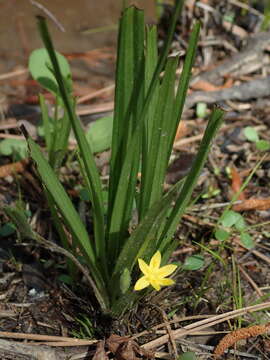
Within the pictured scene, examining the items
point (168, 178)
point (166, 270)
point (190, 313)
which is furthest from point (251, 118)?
point (166, 270)

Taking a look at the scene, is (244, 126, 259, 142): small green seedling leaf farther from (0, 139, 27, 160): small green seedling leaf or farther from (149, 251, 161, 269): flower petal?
(149, 251, 161, 269): flower petal

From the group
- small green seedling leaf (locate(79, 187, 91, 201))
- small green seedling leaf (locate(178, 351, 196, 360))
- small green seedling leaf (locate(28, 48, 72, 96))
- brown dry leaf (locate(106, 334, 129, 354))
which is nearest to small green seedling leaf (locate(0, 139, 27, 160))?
small green seedling leaf (locate(28, 48, 72, 96))

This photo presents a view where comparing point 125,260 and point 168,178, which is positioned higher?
point 125,260

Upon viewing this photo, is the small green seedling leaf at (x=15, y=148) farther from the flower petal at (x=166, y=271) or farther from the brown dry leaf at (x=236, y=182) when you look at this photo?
the flower petal at (x=166, y=271)

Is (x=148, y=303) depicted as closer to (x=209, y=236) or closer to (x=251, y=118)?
(x=209, y=236)

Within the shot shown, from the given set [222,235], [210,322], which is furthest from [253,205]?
[210,322]

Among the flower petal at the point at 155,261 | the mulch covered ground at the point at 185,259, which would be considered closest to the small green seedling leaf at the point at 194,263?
the mulch covered ground at the point at 185,259
